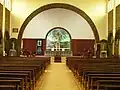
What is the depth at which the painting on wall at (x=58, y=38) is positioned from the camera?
111 ft

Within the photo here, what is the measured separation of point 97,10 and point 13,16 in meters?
7.23

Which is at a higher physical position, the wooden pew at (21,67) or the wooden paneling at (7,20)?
the wooden paneling at (7,20)

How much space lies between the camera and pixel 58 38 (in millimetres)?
34344

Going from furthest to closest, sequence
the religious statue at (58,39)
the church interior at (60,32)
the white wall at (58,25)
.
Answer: the religious statue at (58,39), the white wall at (58,25), the church interior at (60,32)

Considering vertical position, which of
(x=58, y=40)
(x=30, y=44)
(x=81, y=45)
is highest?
(x=58, y=40)

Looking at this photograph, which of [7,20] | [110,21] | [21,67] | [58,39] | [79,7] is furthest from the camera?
[58,39]

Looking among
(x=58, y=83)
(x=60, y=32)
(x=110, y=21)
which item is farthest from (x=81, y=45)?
(x=58, y=83)

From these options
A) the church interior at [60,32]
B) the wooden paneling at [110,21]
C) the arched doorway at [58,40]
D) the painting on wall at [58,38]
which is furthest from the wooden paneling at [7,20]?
the painting on wall at [58,38]

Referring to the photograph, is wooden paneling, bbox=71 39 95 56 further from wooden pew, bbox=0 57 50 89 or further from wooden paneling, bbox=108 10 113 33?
wooden pew, bbox=0 57 50 89

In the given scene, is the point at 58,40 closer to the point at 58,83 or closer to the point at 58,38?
the point at 58,38

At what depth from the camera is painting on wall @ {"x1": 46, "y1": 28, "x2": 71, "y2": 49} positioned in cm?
3375

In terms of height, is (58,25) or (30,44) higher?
(58,25)

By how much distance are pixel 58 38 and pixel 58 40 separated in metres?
0.28

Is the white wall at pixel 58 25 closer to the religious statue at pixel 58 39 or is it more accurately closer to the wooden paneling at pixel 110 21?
the religious statue at pixel 58 39
